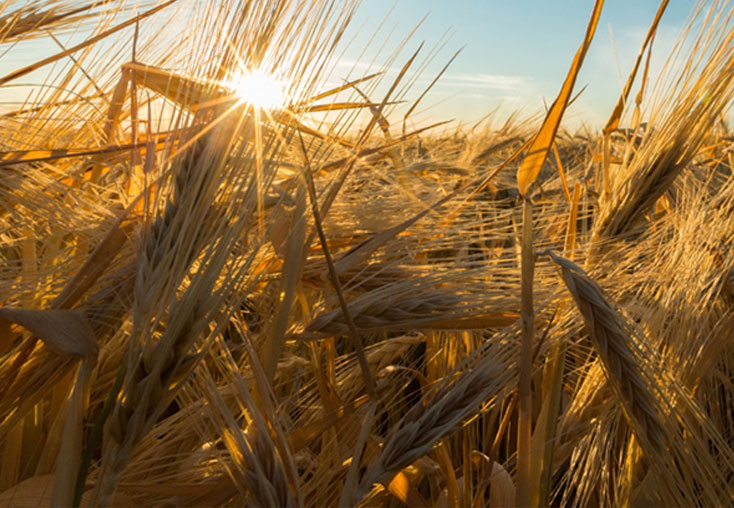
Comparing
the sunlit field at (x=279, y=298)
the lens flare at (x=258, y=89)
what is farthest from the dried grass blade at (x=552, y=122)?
the lens flare at (x=258, y=89)

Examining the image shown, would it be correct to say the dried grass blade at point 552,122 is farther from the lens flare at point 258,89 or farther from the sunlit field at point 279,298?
the lens flare at point 258,89

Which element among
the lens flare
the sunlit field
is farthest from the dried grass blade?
the lens flare

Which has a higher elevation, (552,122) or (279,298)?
(552,122)

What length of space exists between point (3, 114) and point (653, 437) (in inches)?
42.1

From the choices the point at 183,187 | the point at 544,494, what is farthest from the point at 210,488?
the point at 544,494

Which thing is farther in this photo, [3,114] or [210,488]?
[3,114]

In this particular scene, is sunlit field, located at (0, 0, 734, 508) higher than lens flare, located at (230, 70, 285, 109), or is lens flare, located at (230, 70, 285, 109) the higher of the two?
lens flare, located at (230, 70, 285, 109)

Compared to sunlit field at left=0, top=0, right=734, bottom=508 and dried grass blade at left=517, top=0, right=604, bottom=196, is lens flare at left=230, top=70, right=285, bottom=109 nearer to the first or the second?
sunlit field at left=0, top=0, right=734, bottom=508

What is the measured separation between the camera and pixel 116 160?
932 mm

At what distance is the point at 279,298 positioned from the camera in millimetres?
786

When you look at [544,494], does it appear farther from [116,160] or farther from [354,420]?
[116,160]

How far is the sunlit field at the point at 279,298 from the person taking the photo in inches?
24.1

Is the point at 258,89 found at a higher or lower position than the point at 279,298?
higher

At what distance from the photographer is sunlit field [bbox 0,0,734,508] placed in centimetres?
61
